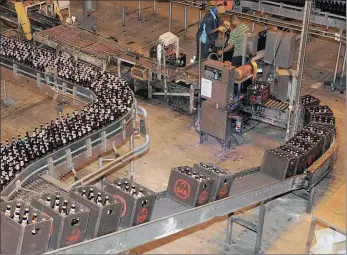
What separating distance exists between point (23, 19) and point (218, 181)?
6700mm

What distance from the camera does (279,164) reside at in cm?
892

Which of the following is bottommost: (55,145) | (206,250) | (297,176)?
(206,250)

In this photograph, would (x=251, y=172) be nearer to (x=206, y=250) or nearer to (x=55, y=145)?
(x=206, y=250)

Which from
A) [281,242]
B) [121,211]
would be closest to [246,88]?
[281,242]

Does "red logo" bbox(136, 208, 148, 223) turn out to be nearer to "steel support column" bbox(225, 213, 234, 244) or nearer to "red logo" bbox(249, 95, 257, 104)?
"steel support column" bbox(225, 213, 234, 244)

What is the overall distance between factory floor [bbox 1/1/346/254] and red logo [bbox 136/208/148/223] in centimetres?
173

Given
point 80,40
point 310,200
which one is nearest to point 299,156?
point 310,200

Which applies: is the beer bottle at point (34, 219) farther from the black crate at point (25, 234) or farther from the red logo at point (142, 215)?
the red logo at point (142, 215)

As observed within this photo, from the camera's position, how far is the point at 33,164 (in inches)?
307

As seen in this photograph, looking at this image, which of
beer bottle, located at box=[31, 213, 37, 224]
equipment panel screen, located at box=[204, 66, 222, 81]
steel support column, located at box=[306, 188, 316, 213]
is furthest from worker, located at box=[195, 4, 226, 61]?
beer bottle, located at box=[31, 213, 37, 224]

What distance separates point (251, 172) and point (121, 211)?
9.53 feet

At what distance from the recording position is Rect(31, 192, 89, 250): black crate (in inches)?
241

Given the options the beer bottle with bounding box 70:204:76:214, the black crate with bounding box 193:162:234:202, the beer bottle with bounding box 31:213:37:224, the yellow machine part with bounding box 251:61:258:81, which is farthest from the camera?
the yellow machine part with bounding box 251:61:258:81

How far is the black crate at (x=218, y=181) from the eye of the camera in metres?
7.43
